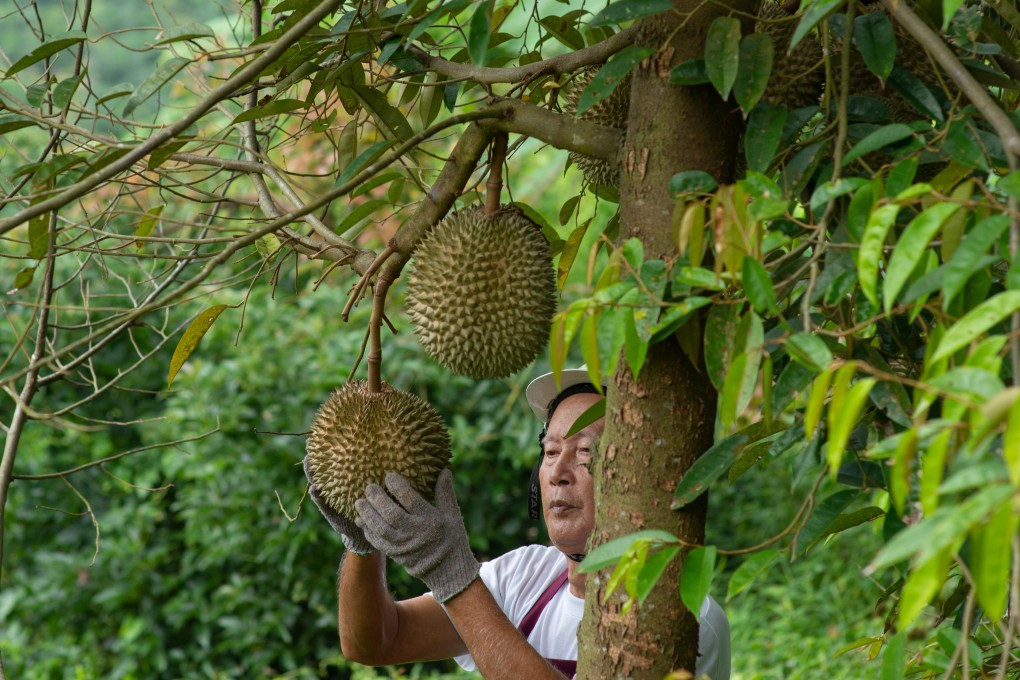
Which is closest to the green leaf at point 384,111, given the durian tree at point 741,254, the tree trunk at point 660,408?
the durian tree at point 741,254

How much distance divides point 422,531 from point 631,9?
0.77m

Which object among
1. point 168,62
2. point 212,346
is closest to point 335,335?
point 212,346

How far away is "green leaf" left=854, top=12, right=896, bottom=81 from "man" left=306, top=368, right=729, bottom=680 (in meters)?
0.51

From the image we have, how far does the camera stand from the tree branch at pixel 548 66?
1195 millimetres

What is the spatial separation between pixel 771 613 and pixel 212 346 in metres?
2.38

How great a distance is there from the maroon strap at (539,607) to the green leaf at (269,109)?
1.11 meters

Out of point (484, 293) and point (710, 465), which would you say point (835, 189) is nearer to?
point (710, 465)

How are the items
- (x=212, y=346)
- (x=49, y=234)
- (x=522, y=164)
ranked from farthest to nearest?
(x=522, y=164), (x=212, y=346), (x=49, y=234)

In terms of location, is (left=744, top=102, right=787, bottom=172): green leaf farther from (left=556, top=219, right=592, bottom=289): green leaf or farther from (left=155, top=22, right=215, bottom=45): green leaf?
(left=155, top=22, right=215, bottom=45): green leaf

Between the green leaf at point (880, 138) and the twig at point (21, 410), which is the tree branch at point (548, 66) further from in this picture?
the twig at point (21, 410)

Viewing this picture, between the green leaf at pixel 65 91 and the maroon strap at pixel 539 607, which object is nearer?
the green leaf at pixel 65 91

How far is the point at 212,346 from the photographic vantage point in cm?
391

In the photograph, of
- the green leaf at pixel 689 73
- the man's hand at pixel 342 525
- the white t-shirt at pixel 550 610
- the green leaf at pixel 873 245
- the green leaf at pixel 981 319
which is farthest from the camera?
the white t-shirt at pixel 550 610

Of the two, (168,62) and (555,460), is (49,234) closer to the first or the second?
(168,62)
